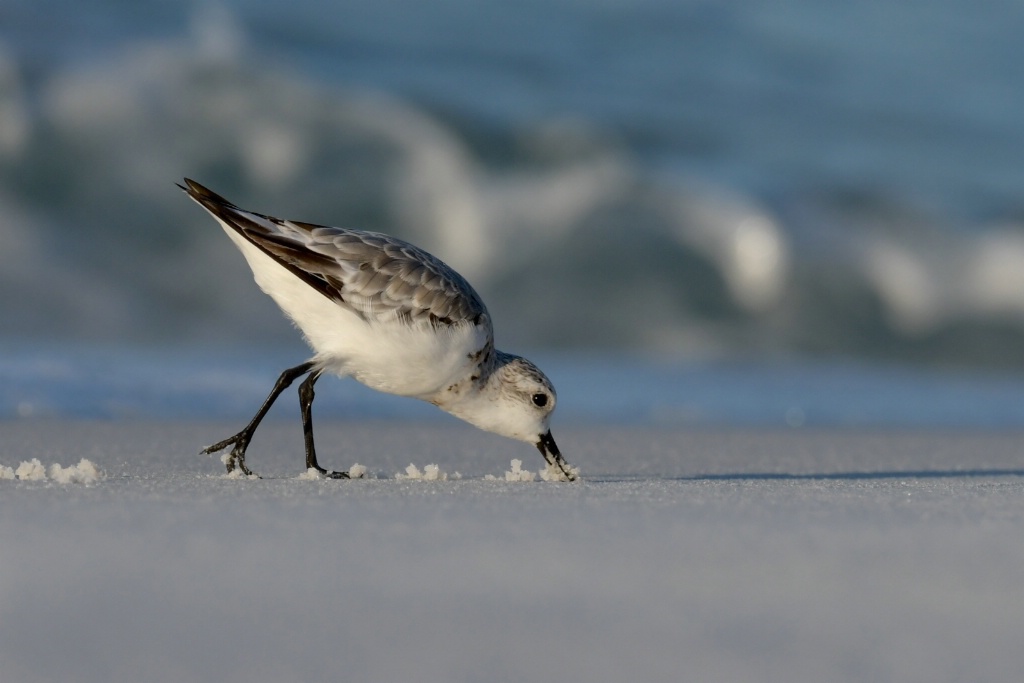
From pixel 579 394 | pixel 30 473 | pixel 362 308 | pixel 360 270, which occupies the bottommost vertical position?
A: pixel 30 473

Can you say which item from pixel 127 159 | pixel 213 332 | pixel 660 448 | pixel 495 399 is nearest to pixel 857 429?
pixel 660 448

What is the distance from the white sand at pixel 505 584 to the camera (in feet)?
6.64

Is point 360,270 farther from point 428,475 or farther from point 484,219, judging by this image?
point 484,219

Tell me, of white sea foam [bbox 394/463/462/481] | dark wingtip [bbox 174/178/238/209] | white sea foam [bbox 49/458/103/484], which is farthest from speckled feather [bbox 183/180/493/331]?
white sea foam [bbox 49/458/103/484]

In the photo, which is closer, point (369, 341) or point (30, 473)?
point (30, 473)

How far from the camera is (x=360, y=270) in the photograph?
4215 mm

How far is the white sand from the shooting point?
2.03m

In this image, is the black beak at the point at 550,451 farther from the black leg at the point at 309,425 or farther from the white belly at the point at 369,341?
the black leg at the point at 309,425

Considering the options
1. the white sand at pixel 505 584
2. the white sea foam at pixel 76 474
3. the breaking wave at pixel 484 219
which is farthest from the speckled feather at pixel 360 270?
the breaking wave at pixel 484 219

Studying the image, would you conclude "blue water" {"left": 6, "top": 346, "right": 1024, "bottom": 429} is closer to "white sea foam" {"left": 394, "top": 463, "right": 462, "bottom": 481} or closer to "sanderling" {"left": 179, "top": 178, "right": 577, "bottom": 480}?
"sanderling" {"left": 179, "top": 178, "right": 577, "bottom": 480}

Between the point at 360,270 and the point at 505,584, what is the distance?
81.6 inches

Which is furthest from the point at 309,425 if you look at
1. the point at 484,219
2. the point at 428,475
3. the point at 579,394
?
the point at 484,219

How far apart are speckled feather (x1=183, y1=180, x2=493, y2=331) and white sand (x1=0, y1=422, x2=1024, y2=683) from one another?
86cm

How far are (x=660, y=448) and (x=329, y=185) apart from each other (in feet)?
23.6
